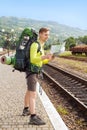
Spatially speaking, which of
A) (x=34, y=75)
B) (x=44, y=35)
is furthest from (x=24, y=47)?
(x=34, y=75)

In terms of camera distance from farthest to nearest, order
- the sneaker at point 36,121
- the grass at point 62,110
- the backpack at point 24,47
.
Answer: the grass at point 62,110, the sneaker at point 36,121, the backpack at point 24,47

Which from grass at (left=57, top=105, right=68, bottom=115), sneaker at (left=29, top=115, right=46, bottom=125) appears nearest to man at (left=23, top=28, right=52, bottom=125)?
sneaker at (left=29, top=115, right=46, bottom=125)

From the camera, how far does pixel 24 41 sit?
263 inches

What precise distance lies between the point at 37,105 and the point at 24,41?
282 cm

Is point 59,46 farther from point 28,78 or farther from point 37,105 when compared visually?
point 37,105

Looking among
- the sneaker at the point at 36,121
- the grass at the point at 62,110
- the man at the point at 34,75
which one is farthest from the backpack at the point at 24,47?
the grass at the point at 62,110

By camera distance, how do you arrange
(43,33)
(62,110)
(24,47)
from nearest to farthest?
1. (24,47)
2. (43,33)
3. (62,110)

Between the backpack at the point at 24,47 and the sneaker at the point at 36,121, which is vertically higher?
the backpack at the point at 24,47

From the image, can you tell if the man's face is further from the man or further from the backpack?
the backpack

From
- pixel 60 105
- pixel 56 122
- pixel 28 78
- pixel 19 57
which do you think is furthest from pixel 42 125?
pixel 60 105

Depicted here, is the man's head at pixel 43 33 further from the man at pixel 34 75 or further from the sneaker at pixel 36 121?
Result: the sneaker at pixel 36 121

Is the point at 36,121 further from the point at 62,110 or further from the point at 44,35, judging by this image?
the point at 62,110

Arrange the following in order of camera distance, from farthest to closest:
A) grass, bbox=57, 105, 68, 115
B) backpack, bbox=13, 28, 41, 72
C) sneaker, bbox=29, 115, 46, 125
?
grass, bbox=57, 105, 68, 115 < sneaker, bbox=29, 115, 46, 125 < backpack, bbox=13, 28, 41, 72

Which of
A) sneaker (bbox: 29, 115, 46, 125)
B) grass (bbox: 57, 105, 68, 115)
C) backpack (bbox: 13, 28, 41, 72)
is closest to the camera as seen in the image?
backpack (bbox: 13, 28, 41, 72)
